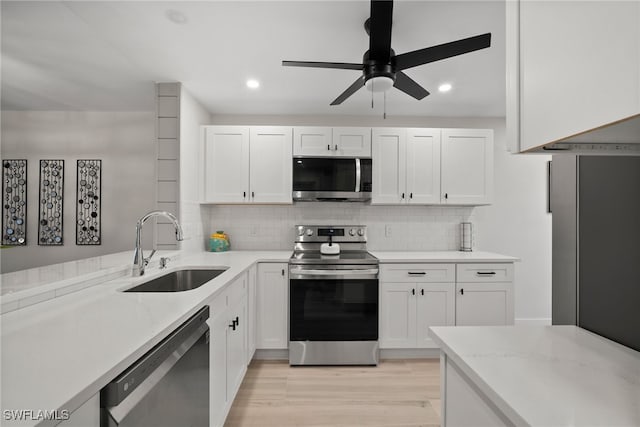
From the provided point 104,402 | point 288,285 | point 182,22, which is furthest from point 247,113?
point 104,402

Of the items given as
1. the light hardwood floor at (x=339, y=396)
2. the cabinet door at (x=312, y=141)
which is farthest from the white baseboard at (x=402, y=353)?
the cabinet door at (x=312, y=141)

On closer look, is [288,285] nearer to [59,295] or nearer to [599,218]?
[59,295]

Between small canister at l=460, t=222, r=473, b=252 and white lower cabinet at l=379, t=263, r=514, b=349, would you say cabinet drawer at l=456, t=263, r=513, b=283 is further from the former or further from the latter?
small canister at l=460, t=222, r=473, b=252

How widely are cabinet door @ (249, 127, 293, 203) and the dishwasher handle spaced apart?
1.85 metres

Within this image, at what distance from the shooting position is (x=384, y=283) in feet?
9.33

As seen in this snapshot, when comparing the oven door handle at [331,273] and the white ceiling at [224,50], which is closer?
the white ceiling at [224,50]

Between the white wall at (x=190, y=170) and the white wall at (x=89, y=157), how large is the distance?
0.67m

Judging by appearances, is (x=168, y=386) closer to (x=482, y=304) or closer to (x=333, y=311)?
(x=333, y=311)

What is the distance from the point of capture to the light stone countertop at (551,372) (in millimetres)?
525

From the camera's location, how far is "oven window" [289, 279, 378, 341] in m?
2.74

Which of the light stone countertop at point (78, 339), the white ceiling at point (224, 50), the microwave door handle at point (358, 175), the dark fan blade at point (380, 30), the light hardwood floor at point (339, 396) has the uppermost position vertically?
the white ceiling at point (224, 50)

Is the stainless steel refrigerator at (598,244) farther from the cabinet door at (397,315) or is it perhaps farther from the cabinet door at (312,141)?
the cabinet door at (312,141)

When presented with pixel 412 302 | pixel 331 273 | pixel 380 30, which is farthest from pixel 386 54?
pixel 412 302

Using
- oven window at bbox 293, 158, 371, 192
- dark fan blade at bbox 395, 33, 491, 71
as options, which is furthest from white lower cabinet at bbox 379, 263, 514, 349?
dark fan blade at bbox 395, 33, 491, 71
